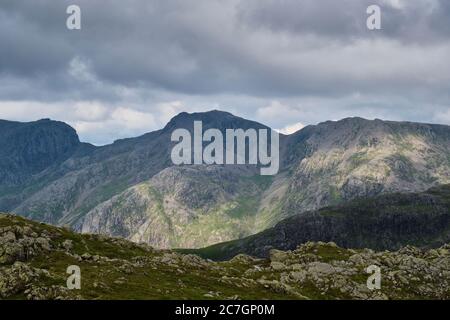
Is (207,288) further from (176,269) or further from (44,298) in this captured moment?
(44,298)

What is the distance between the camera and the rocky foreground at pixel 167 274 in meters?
80.1

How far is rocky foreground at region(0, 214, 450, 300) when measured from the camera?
80.1m

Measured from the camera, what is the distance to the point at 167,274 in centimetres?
10338

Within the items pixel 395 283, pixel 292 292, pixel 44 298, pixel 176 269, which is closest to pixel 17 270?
pixel 44 298

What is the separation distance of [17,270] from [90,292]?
1386 centimetres

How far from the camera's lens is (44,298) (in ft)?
241

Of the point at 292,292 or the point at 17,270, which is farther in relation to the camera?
the point at 292,292

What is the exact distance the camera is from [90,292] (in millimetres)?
76000
